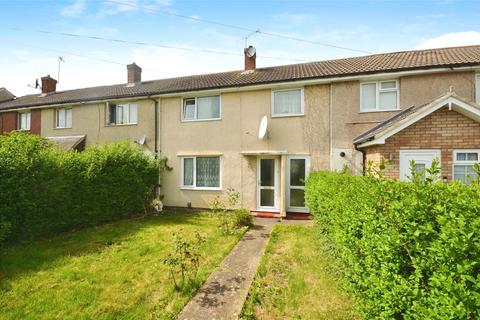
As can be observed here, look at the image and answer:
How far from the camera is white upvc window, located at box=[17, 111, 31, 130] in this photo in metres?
17.6

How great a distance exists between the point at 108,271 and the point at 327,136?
972cm

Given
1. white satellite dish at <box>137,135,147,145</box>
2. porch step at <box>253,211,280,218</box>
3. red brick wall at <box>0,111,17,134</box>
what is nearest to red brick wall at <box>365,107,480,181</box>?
porch step at <box>253,211,280,218</box>

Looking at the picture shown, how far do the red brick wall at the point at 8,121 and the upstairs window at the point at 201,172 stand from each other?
14.9 metres

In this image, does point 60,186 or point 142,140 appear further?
point 142,140

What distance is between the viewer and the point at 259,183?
39.1 feet

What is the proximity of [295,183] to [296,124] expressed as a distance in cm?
283

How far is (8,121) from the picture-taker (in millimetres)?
18266

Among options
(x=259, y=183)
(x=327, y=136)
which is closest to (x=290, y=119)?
(x=327, y=136)

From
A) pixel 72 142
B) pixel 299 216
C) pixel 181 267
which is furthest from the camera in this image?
pixel 72 142

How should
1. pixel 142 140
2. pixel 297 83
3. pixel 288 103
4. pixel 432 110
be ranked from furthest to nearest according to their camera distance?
pixel 142 140
pixel 288 103
pixel 297 83
pixel 432 110

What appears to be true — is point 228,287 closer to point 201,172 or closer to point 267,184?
point 267,184

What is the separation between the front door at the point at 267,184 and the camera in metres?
11.7

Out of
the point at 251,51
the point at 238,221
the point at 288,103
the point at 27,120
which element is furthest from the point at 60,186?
the point at 27,120

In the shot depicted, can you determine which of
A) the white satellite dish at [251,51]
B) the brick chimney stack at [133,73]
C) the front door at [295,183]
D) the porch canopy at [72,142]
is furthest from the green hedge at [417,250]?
the brick chimney stack at [133,73]
